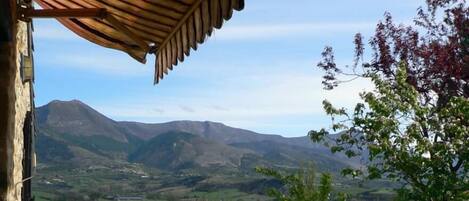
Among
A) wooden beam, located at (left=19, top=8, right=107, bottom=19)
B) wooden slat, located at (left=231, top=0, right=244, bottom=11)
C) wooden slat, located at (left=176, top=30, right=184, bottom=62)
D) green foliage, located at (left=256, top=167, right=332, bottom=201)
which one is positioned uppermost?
wooden beam, located at (left=19, top=8, right=107, bottom=19)

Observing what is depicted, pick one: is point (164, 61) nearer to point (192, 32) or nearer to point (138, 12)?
point (138, 12)

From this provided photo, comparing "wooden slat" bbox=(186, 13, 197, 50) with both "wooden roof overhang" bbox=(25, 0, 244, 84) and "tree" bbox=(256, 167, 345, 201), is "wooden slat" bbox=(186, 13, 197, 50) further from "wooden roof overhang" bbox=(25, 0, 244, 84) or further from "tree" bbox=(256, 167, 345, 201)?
"tree" bbox=(256, 167, 345, 201)

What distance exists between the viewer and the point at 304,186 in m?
14.5

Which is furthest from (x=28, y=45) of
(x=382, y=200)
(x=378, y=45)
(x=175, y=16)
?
(x=382, y=200)

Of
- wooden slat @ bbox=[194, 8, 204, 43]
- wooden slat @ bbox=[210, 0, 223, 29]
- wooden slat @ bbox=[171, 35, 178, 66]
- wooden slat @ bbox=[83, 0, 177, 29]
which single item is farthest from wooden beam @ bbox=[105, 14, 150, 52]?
wooden slat @ bbox=[210, 0, 223, 29]

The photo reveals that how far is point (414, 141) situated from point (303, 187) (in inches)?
134

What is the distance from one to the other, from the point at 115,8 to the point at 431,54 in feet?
33.6

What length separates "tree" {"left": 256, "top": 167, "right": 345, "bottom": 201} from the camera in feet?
45.3

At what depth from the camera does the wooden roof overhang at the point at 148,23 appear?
153 inches

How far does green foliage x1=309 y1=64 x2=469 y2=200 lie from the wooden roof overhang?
6.84 m

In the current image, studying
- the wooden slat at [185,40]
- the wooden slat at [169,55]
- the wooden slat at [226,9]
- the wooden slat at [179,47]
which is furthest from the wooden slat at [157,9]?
the wooden slat at [226,9]

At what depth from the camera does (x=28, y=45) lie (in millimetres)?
6656

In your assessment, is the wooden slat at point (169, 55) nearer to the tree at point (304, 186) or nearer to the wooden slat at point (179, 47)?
the wooden slat at point (179, 47)

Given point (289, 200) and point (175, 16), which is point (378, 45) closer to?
point (289, 200)
